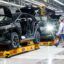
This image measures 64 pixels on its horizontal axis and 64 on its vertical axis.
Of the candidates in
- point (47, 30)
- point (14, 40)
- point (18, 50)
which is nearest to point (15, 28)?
point (14, 40)

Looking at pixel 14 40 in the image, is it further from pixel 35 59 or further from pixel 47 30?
pixel 47 30

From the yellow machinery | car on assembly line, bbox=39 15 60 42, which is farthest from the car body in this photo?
the yellow machinery

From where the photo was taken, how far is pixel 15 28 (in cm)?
980

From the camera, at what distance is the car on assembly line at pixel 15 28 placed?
30.4 ft

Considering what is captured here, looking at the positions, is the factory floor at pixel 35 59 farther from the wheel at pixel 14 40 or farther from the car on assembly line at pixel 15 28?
the car on assembly line at pixel 15 28

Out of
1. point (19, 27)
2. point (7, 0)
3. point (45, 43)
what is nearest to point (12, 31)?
point (19, 27)

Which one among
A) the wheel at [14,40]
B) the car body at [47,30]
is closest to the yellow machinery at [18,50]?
the wheel at [14,40]

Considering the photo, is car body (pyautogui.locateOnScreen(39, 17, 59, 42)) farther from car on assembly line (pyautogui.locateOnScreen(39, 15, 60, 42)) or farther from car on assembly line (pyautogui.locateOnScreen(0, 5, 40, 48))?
car on assembly line (pyautogui.locateOnScreen(0, 5, 40, 48))

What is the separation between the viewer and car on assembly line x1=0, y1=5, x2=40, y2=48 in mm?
9266

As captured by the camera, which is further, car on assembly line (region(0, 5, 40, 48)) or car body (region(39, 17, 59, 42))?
car body (region(39, 17, 59, 42))

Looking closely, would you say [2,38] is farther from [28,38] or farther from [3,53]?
[28,38]

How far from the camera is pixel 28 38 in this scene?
1089 cm

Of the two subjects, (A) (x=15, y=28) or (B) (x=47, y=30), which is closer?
(A) (x=15, y=28)

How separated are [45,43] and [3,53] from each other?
5.89 metres
